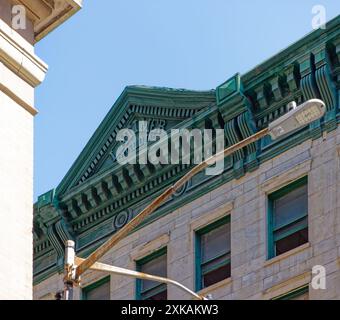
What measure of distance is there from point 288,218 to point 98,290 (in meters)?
6.97

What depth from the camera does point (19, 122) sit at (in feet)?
90.9

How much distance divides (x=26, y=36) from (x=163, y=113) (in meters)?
18.2

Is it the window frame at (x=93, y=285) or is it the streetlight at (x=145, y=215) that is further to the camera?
the window frame at (x=93, y=285)

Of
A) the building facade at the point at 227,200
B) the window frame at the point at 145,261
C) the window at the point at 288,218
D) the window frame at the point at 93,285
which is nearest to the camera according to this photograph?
the building facade at the point at 227,200

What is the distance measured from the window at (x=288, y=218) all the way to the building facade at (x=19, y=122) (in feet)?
46.4

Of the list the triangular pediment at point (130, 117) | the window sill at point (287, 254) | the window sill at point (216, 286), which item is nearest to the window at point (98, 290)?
the triangular pediment at point (130, 117)

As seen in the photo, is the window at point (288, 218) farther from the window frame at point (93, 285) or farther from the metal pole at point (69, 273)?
the metal pole at point (69, 273)

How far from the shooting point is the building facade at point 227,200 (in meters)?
41.9

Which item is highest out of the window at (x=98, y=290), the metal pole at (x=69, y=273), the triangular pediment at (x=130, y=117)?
the triangular pediment at (x=130, y=117)

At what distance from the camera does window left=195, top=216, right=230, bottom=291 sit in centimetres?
4397

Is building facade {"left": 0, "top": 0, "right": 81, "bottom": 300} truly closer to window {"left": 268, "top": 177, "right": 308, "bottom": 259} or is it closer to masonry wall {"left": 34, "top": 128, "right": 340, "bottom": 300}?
masonry wall {"left": 34, "top": 128, "right": 340, "bottom": 300}

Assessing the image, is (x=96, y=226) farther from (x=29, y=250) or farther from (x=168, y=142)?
(x=29, y=250)
